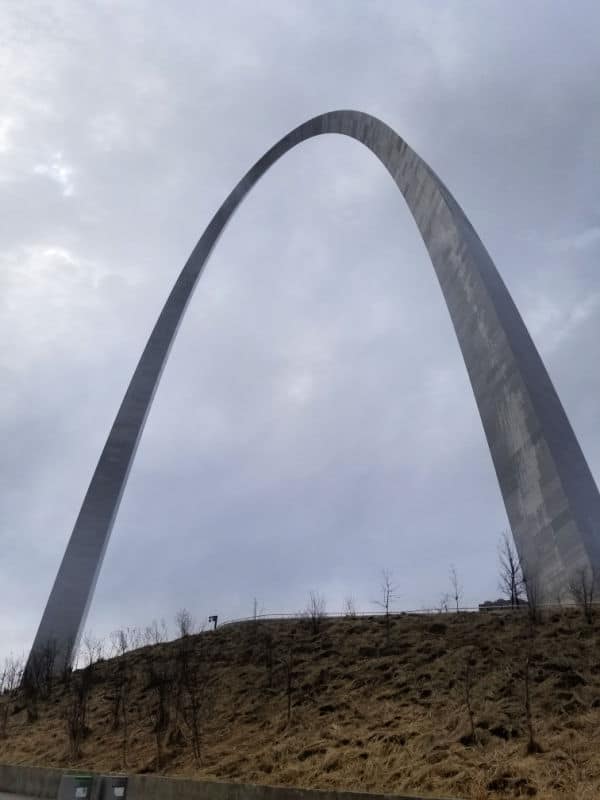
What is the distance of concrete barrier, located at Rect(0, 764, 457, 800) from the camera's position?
33.5ft

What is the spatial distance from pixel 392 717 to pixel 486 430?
1058cm

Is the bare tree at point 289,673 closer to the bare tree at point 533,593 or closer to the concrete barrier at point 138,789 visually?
the concrete barrier at point 138,789

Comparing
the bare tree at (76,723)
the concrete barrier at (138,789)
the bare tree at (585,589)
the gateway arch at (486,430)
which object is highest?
the gateway arch at (486,430)

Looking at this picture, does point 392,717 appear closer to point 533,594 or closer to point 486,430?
point 533,594

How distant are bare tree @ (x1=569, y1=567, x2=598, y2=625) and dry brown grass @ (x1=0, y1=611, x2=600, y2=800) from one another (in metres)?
0.37

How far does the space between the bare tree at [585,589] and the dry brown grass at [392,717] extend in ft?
1.22

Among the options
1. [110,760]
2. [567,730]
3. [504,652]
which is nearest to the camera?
[567,730]

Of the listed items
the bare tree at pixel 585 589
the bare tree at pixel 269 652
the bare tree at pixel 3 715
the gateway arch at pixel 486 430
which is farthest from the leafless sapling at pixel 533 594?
the bare tree at pixel 3 715

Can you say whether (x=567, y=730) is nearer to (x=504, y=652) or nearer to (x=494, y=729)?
(x=494, y=729)

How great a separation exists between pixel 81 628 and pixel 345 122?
28306 millimetres

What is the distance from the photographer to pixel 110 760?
685 inches

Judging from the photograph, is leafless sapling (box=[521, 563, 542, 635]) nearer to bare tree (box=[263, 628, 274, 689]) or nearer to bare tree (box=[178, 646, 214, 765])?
bare tree (box=[263, 628, 274, 689])

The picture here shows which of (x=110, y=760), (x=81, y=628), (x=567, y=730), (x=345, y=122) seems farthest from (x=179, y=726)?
(x=345, y=122)

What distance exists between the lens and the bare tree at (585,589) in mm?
16547
